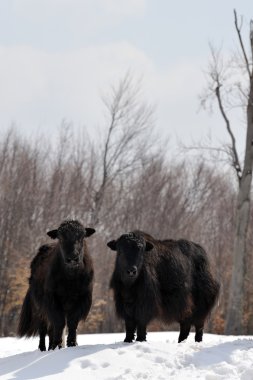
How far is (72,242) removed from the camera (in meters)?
9.97

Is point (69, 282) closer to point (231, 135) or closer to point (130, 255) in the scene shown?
point (130, 255)

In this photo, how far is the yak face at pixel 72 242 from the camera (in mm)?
9820

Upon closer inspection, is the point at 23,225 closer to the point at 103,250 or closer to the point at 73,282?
the point at 103,250

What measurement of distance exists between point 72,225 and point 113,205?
86.9ft

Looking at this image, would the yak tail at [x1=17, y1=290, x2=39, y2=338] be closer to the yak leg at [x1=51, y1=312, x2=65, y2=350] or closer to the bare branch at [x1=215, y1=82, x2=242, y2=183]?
the yak leg at [x1=51, y1=312, x2=65, y2=350]

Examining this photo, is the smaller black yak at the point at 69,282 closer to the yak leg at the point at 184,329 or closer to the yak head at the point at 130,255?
the yak head at the point at 130,255

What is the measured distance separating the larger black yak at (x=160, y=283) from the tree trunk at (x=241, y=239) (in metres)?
8.40

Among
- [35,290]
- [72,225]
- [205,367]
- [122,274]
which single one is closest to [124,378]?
[205,367]

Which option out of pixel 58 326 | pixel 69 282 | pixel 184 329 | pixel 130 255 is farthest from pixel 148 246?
pixel 184 329

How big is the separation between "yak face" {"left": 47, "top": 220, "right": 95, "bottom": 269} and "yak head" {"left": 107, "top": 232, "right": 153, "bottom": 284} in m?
0.55

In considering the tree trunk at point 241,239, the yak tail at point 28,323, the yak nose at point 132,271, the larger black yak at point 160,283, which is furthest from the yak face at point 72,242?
the tree trunk at point 241,239

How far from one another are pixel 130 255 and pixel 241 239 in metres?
10.6

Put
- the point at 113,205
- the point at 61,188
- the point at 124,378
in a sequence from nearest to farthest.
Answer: the point at 124,378 < the point at 61,188 < the point at 113,205

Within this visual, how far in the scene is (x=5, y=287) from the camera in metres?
31.2
